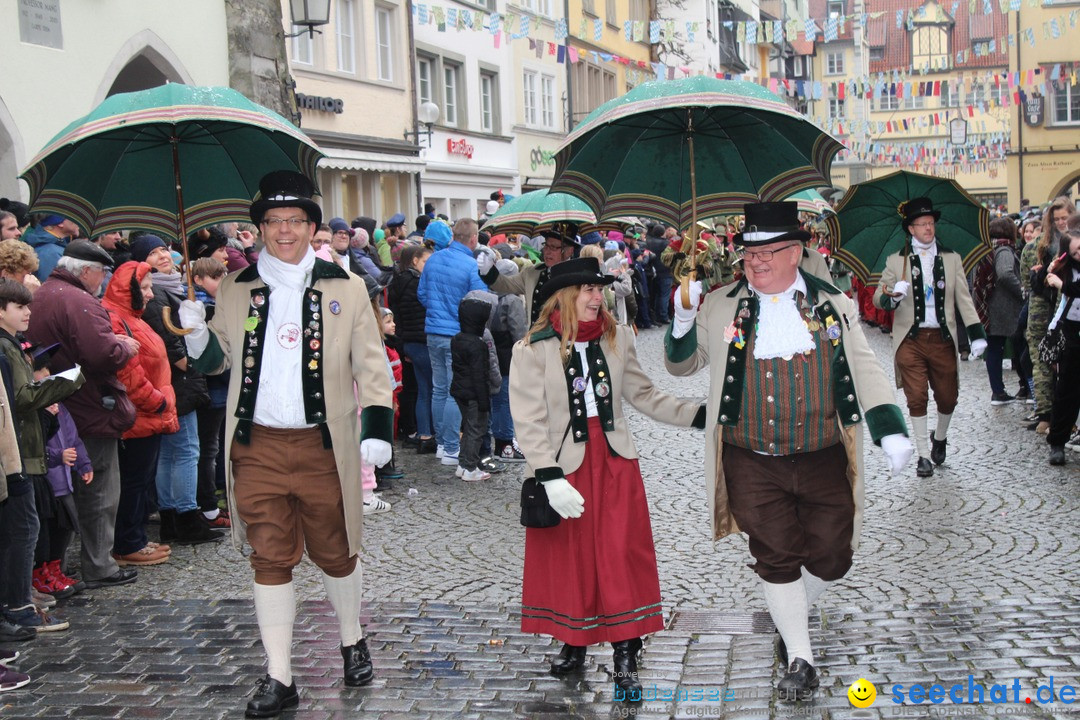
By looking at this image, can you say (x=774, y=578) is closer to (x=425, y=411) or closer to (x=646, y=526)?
(x=646, y=526)

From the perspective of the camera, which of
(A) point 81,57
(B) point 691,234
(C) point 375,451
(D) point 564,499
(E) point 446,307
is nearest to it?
(D) point 564,499

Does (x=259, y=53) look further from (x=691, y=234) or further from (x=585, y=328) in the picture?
(x=585, y=328)

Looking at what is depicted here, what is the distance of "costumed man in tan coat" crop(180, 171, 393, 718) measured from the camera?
5.19 m

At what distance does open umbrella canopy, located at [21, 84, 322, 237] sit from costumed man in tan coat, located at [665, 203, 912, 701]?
2079mm

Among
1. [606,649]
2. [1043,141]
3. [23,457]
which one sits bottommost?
[606,649]

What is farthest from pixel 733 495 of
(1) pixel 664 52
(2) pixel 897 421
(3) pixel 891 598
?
(1) pixel 664 52

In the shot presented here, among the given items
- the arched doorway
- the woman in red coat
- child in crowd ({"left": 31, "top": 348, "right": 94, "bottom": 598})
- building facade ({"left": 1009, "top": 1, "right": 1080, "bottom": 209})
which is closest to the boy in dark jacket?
the woman in red coat

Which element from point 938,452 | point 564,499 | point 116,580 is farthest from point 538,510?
point 938,452

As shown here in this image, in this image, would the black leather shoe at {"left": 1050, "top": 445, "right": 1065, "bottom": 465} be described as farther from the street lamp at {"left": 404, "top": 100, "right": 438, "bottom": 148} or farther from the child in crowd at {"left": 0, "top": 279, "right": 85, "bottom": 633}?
the street lamp at {"left": 404, "top": 100, "right": 438, "bottom": 148}

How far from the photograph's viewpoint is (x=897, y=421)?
5094 mm

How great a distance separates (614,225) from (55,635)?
5139 millimetres

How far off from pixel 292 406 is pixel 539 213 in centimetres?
564

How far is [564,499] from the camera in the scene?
5.06m

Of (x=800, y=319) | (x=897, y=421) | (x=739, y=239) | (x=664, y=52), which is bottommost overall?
(x=897, y=421)
